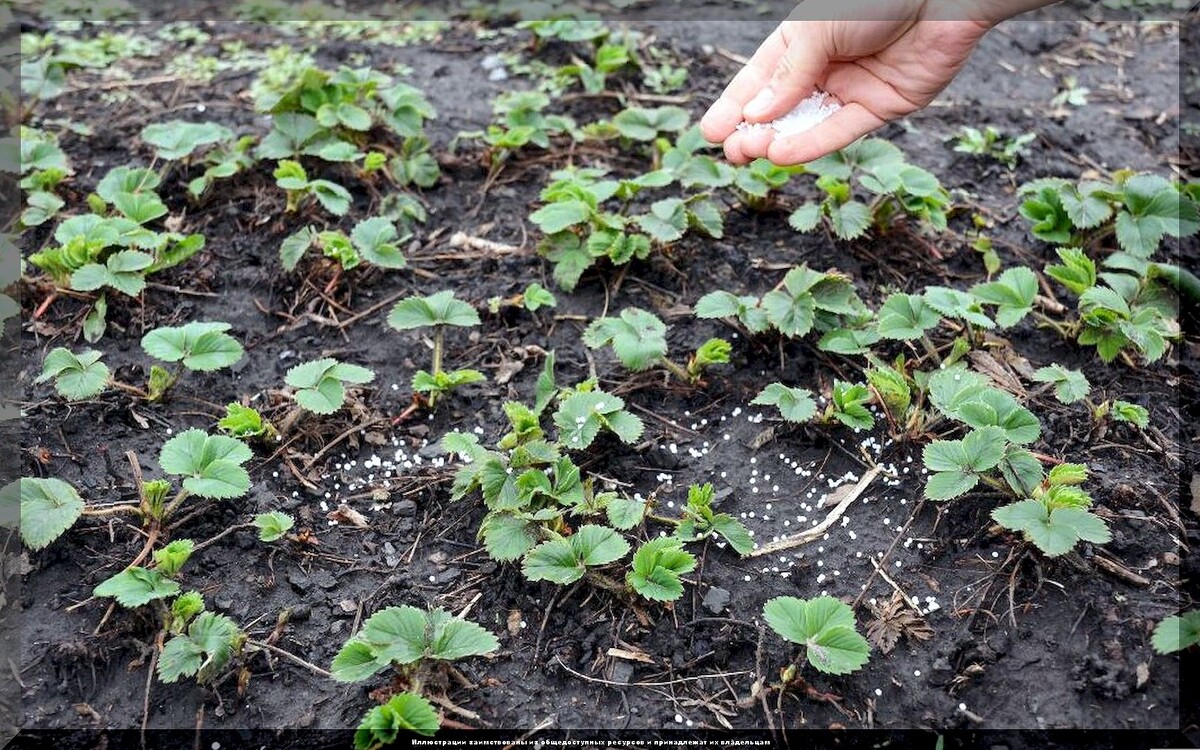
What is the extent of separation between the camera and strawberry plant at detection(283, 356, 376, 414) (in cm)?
297

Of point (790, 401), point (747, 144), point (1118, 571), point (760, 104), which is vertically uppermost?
point (760, 104)

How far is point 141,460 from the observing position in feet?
9.78

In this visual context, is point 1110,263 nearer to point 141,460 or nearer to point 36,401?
point 141,460

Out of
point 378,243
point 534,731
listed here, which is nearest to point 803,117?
point 378,243

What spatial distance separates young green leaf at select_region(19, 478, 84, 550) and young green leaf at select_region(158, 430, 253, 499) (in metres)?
0.24

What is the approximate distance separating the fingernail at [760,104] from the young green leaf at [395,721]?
2.05 m

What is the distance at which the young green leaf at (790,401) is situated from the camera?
9.68ft

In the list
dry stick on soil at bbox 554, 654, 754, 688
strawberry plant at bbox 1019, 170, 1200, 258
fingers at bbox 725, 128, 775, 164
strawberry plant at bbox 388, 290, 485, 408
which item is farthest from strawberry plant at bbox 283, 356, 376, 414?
strawberry plant at bbox 1019, 170, 1200, 258

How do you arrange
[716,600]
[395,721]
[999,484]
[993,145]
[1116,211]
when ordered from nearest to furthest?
[395,721] < [716,600] < [999,484] < [1116,211] < [993,145]

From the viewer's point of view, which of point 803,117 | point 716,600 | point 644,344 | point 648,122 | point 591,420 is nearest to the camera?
point 716,600

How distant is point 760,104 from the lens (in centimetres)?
328

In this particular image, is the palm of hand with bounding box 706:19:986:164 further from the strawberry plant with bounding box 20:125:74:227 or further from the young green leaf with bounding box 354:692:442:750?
the strawberry plant with bounding box 20:125:74:227

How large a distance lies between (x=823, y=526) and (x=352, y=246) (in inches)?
74.8

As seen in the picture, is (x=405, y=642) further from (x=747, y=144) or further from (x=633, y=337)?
(x=747, y=144)
